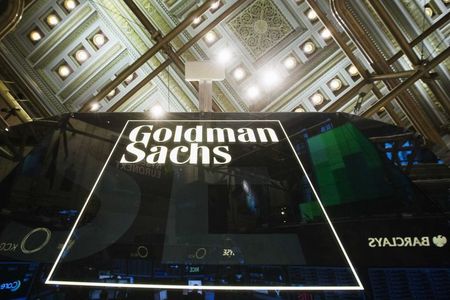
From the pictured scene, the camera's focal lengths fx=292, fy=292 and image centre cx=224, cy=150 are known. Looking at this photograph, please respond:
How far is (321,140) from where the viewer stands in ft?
5.35

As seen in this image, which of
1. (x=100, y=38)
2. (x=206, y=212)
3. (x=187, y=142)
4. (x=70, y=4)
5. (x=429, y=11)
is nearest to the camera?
(x=206, y=212)

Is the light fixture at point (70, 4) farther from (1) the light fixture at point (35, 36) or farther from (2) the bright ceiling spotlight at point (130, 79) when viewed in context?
(2) the bright ceiling spotlight at point (130, 79)

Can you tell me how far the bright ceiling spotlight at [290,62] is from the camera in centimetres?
514

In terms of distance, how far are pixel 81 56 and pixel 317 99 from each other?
13.8ft

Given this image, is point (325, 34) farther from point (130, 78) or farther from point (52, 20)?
point (52, 20)

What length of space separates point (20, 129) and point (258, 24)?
430cm

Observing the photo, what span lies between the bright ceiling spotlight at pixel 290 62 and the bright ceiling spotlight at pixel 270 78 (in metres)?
0.24

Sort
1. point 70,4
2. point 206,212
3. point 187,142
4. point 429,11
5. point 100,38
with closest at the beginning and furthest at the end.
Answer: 1. point 206,212
2. point 187,142
3. point 429,11
4. point 70,4
5. point 100,38

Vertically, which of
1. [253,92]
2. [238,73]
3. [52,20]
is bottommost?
[253,92]

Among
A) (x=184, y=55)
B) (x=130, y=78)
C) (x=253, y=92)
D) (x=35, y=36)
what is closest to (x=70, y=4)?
(x=35, y=36)

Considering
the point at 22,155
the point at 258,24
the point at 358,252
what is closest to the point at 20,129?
the point at 22,155

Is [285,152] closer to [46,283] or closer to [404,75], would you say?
[46,283]

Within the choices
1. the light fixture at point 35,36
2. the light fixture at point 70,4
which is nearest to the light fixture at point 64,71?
the light fixture at point 35,36

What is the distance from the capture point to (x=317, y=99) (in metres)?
5.17
